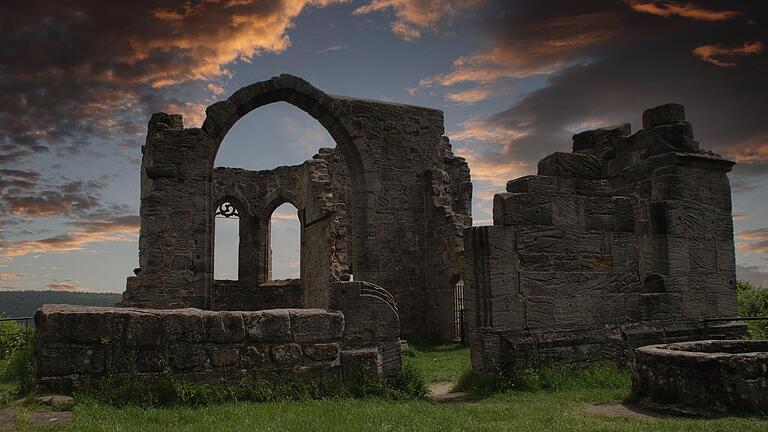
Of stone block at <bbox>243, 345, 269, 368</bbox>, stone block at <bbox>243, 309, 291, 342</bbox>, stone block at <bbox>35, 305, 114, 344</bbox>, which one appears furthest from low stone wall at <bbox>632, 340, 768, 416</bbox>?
stone block at <bbox>35, 305, 114, 344</bbox>

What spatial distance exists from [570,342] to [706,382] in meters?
2.25

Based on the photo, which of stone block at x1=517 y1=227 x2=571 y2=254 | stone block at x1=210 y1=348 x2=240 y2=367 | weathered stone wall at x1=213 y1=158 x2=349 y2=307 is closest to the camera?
stone block at x1=210 y1=348 x2=240 y2=367

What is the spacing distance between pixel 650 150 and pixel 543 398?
4431mm

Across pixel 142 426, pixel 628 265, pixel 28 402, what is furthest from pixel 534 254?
pixel 28 402

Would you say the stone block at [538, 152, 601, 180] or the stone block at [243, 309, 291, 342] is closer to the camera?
the stone block at [243, 309, 291, 342]

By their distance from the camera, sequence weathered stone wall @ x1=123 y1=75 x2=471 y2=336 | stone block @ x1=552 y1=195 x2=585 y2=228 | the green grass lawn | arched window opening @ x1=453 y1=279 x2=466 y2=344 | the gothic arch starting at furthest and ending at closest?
arched window opening @ x1=453 y1=279 x2=466 y2=344 < the gothic arch < weathered stone wall @ x1=123 y1=75 x2=471 y2=336 < stone block @ x1=552 y1=195 x2=585 y2=228 < the green grass lawn

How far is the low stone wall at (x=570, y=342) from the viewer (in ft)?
24.1

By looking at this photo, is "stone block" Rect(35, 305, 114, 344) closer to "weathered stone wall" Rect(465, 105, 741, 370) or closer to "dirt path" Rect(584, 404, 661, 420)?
"weathered stone wall" Rect(465, 105, 741, 370)

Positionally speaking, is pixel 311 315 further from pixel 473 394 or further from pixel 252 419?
pixel 473 394

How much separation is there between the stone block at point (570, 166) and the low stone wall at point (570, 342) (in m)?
1.92

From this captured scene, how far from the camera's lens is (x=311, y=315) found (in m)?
6.14

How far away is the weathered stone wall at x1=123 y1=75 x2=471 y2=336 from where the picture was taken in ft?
40.5

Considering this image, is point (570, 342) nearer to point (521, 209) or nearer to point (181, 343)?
point (521, 209)

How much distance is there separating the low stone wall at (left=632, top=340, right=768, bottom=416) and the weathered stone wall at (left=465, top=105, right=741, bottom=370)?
1729 mm
